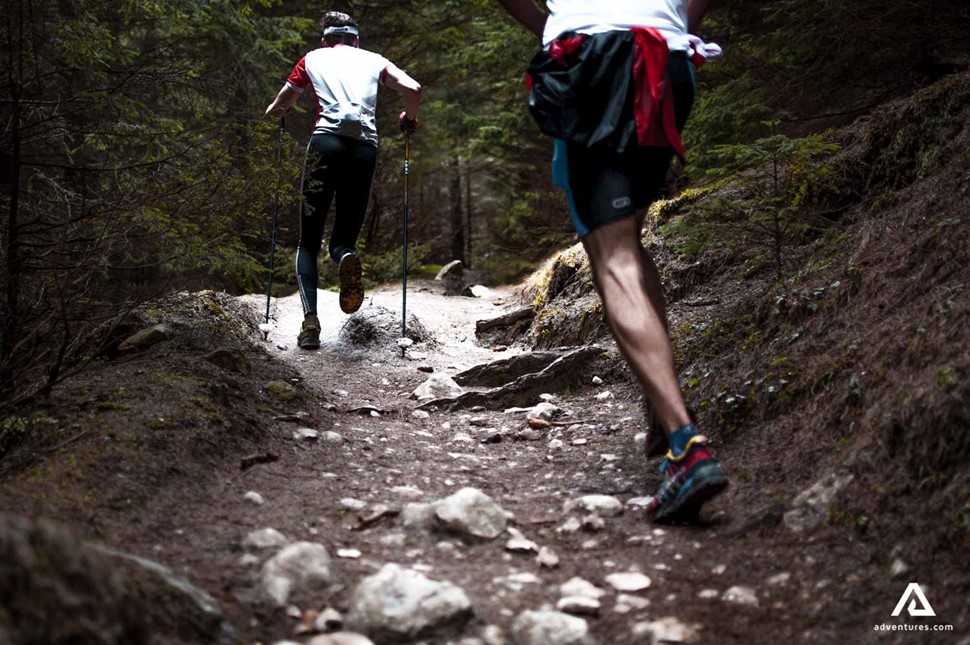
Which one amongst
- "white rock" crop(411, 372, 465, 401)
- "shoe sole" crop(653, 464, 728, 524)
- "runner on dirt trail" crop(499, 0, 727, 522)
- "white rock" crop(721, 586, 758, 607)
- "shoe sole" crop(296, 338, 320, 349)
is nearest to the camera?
"white rock" crop(721, 586, 758, 607)

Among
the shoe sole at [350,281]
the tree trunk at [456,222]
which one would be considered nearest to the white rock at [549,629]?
the shoe sole at [350,281]

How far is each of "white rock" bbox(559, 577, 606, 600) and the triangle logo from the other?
74cm

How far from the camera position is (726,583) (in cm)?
212

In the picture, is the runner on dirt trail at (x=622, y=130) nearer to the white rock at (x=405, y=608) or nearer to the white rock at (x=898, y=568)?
the white rock at (x=898, y=568)

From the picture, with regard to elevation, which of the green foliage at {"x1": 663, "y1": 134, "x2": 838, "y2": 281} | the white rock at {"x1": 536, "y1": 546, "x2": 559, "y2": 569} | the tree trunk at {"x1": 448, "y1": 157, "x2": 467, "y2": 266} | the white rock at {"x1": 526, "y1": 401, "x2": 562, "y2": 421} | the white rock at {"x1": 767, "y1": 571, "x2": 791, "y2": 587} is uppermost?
the tree trunk at {"x1": 448, "y1": 157, "x2": 467, "y2": 266}

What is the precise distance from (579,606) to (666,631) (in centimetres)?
24

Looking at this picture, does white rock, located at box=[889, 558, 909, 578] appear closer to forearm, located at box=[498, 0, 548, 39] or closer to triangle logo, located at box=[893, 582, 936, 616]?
triangle logo, located at box=[893, 582, 936, 616]

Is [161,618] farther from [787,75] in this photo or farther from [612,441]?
[787,75]

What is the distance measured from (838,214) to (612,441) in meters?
2.28

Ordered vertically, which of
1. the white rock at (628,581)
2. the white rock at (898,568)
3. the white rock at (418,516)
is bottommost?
the white rock at (628,581)

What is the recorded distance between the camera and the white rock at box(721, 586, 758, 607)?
6.56 feet

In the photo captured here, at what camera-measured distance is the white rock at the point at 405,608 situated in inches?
73.6

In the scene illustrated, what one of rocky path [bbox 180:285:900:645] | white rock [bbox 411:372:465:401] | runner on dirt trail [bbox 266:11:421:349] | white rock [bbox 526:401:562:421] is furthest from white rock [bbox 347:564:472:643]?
runner on dirt trail [bbox 266:11:421:349]

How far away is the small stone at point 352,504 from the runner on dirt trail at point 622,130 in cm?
105
